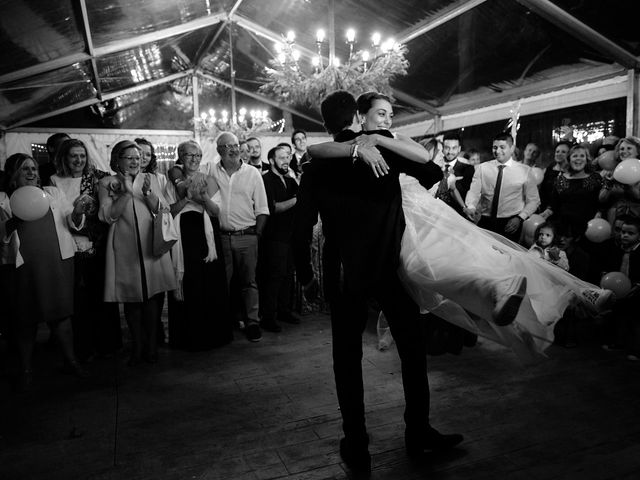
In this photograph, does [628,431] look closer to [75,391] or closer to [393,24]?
[75,391]

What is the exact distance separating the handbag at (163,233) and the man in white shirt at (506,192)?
2.77 metres

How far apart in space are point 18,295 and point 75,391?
0.72 m

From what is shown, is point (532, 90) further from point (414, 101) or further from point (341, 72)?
point (341, 72)

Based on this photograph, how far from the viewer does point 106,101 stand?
10.1 m

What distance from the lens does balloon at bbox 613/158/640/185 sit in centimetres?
377

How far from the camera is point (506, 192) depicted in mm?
4461

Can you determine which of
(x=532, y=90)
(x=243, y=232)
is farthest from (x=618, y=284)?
(x=532, y=90)

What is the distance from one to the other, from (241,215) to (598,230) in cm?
300

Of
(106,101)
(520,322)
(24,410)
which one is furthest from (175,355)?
(106,101)

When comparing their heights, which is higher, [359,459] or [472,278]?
[472,278]

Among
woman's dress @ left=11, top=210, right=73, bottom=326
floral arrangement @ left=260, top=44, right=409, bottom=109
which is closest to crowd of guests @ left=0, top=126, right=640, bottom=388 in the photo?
woman's dress @ left=11, top=210, right=73, bottom=326

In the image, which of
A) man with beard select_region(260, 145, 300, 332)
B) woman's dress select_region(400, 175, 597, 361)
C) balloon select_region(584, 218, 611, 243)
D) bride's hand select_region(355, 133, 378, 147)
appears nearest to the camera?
bride's hand select_region(355, 133, 378, 147)

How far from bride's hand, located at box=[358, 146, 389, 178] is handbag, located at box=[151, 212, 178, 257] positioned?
75.5 inches

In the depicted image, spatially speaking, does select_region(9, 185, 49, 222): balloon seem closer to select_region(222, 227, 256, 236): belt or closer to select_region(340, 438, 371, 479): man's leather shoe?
select_region(222, 227, 256, 236): belt
